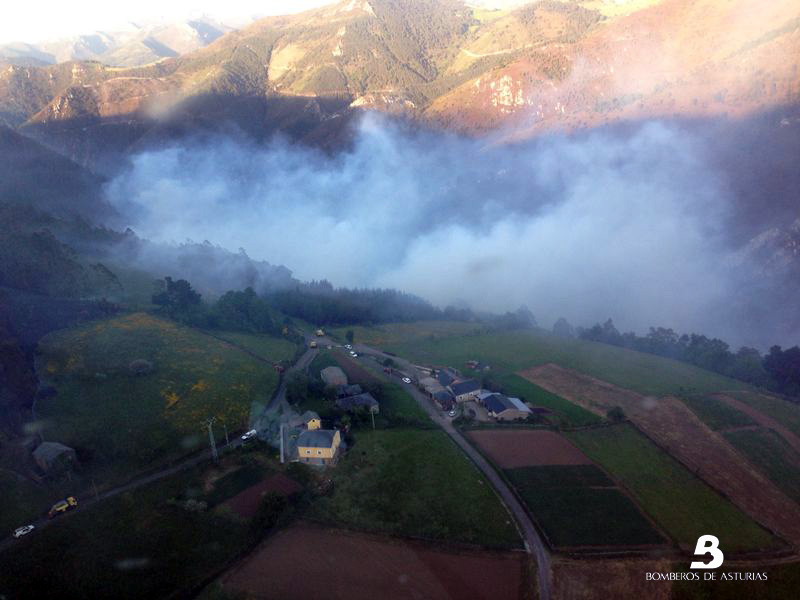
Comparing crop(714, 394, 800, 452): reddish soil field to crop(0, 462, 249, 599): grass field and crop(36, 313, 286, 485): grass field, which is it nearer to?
crop(0, 462, 249, 599): grass field

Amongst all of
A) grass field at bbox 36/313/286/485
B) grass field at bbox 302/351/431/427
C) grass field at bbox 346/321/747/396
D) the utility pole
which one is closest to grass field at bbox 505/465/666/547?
grass field at bbox 302/351/431/427

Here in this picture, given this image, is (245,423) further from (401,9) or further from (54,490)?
(401,9)

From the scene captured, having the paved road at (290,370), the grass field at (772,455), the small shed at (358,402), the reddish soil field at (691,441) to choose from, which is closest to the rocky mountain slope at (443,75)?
the reddish soil field at (691,441)

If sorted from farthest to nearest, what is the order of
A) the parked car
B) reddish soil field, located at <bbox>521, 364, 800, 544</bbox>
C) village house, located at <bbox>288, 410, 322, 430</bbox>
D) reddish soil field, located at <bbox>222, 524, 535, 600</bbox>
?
1. village house, located at <bbox>288, 410, 322, 430</bbox>
2. reddish soil field, located at <bbox>521, 364, 800, 544</bbox>
3. the parked car
4. reddish soil field, located at <bbox>222, 524, 535, 600</bbox>

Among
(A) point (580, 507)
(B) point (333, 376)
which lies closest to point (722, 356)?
(A) point (580, 507)

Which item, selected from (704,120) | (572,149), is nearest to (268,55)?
(572,149)

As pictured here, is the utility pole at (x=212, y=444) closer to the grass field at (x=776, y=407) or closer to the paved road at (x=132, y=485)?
the paved road at (x=132, y=485)
